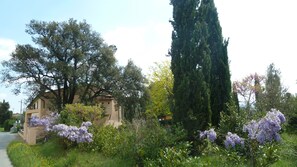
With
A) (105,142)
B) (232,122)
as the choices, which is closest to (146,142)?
(232,122)

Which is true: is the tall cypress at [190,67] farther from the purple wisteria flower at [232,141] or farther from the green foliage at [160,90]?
the green foliage at [160,90]

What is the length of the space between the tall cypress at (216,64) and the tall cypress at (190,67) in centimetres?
54

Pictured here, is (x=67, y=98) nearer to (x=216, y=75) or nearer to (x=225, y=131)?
(x=216, y=75)

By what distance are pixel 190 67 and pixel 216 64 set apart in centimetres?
179

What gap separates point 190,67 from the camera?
10.1 meters

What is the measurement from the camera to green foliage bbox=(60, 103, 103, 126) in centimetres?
1603

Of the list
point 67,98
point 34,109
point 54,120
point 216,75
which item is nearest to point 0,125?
point 34,109

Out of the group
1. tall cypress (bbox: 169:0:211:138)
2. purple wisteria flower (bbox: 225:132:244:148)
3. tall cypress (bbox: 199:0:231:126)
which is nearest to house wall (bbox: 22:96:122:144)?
tall cypress (bbox: 199:0:231:126)

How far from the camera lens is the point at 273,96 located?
19.6m

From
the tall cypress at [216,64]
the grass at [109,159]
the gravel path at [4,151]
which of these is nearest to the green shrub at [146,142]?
the grass at [109,159]

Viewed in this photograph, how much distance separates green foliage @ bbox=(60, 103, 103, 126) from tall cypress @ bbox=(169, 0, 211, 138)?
7433 mm

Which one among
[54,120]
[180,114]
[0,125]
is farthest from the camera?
[0,125]

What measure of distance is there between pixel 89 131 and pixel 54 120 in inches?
187

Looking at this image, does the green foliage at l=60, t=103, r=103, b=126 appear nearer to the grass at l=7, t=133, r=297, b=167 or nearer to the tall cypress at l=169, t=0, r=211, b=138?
the grass at l=7, t=133, r=297, b=167
